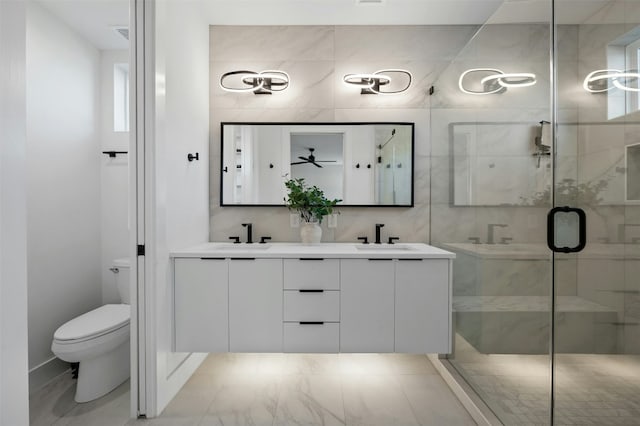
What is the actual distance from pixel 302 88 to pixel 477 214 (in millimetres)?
1627

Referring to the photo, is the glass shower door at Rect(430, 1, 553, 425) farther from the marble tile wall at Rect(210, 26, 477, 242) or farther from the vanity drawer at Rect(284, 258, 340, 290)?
the vanity drawer at Rect(284, 258, 340, 290)

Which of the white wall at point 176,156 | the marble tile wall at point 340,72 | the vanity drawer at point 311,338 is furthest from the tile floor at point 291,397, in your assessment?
the marble tile wall at point 340,72

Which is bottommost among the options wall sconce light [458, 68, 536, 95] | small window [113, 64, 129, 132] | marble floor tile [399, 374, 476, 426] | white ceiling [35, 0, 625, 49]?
marble floor tile [399, 374, 476, 426]

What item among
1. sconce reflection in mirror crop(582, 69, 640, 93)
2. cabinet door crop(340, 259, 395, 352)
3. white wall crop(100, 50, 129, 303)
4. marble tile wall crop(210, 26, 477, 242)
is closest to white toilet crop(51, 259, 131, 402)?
white wall crop(100, 50, 129, 303)

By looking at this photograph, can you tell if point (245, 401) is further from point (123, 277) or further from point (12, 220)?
point (12, 220)

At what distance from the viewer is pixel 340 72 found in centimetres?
265

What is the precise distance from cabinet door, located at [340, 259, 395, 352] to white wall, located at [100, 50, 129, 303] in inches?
75.4

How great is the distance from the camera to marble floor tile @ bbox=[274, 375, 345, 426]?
1.83m

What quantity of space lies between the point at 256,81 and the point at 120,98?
122 centimetres

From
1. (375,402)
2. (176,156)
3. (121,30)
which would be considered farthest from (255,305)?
(121,30)

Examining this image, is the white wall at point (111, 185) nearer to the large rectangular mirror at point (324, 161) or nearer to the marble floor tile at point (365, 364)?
the large rectangular mirror at point (324, 161)

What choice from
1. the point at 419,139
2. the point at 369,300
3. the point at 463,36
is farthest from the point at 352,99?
the point at 369,300

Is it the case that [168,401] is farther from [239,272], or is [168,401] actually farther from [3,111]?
[3,111]

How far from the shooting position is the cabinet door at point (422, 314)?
6.59 feet
